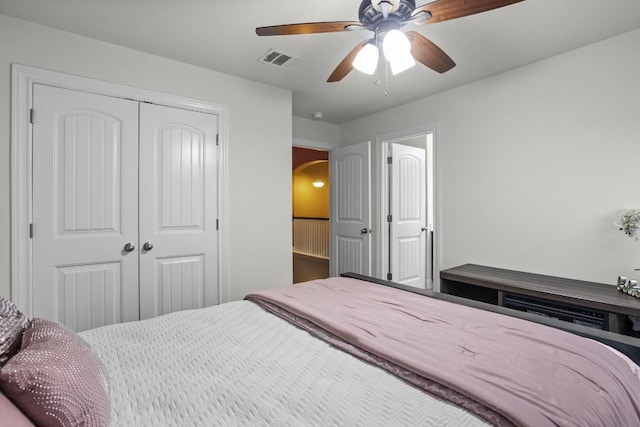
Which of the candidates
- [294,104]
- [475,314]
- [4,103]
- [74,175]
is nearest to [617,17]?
[475,314]

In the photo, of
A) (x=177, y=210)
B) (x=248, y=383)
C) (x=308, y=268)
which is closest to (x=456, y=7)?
(x=248, y=383)

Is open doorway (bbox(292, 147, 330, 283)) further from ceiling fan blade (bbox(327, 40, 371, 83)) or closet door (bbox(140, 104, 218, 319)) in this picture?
ceiling fan blade (bbox(327, 40, 371, 83))

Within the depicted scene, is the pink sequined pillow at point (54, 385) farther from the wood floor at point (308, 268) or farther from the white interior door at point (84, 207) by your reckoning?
the wood floor at point (308, 268)

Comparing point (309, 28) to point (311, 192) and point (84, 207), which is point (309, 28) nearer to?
point (84, 207)

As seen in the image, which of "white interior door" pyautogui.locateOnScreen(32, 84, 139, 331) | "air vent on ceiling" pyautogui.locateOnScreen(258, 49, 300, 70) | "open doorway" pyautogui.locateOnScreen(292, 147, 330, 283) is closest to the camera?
"white interior door" pyautogui.locateOnScreen(32, 84, 139, 331)

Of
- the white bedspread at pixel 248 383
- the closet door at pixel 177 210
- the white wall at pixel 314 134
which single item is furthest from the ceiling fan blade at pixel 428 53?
Answer: the white wall at pixel 314 134

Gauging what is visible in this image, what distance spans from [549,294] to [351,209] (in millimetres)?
2458

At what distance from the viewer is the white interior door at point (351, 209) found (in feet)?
13.1

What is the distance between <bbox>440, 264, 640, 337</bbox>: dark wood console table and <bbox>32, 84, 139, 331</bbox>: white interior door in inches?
106

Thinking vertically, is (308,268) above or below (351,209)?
below

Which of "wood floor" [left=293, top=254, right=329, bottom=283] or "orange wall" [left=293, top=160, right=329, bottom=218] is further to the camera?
"orange wall" [left=293, top=160, right=329, bottom=218]

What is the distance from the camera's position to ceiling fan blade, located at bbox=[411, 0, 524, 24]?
135cm

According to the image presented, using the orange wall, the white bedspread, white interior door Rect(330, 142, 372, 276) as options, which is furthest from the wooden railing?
the white bedspread

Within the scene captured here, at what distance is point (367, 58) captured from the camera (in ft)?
5.67
